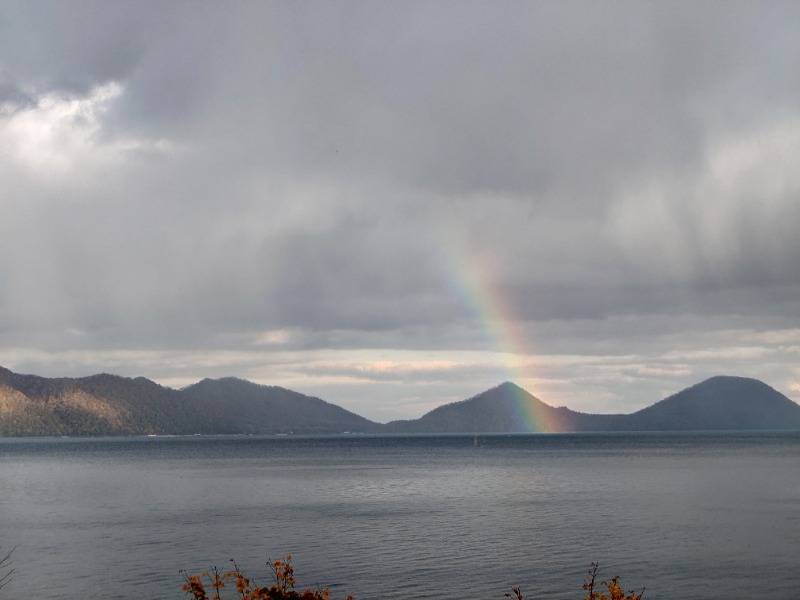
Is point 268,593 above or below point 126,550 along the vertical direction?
above

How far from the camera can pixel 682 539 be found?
5959 centimetres

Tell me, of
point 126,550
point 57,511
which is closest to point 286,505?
point 57,511

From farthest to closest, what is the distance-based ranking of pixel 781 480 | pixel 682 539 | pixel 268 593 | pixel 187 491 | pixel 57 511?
1. pixel 781 480
2. pixel 187 491
3. pixel 57 511
4. pixel 682 539
5. pixel 268 593

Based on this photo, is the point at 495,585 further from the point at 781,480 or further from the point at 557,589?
the point at 781,480

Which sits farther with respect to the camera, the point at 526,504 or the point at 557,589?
the point at 526,504

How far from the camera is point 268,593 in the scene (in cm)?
1792

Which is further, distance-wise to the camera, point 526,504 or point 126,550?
point 526,504

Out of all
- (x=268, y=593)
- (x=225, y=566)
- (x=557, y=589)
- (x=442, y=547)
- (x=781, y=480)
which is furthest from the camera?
(x=781, y=480)

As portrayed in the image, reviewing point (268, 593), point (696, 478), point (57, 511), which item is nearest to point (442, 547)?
point (268, 593)

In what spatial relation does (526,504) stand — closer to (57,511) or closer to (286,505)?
(286,505)

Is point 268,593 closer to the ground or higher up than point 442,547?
higher up

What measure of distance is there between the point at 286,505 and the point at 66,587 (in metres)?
42.1

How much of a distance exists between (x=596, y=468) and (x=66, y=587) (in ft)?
401

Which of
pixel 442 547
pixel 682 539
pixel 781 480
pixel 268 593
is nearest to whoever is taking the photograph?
pixel 268 593
